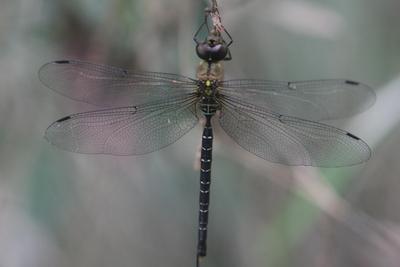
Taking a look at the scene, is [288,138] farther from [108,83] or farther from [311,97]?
[108,83]

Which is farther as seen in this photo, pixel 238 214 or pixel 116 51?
pixel 238 214

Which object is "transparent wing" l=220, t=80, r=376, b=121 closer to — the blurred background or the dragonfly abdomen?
the dragonfly abdomen

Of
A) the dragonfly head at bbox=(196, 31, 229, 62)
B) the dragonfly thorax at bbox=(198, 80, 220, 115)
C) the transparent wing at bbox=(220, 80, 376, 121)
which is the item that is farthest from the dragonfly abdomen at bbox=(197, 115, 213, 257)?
the dragonfly head at bbox=(196, 31, 229, 62)

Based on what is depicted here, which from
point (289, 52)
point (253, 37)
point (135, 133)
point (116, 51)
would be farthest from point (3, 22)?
point (289, 52)

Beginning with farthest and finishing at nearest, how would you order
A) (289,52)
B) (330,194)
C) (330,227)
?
1. (289,52)
2. (330,227)
3. (330,194)

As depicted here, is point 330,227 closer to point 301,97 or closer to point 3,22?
point 301,97

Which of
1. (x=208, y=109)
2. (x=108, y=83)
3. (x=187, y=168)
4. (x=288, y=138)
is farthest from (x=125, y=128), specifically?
(x=187, y=168)

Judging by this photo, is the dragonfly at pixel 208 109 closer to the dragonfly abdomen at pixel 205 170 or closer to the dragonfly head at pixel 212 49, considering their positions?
the dragonfly head at pixel 212 49

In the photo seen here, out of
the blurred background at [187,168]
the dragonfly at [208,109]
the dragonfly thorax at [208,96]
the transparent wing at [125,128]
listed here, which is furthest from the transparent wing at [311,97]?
the blurred background at [187,168]
